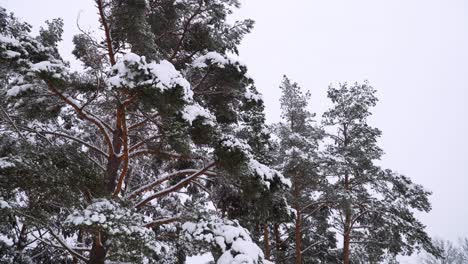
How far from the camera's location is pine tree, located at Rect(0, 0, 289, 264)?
16.6 feet

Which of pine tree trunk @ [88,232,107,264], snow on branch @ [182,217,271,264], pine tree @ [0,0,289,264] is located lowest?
pine tree trunk @ [88,232,107,264]

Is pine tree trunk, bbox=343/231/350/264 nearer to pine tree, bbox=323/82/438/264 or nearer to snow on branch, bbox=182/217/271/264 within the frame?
pine tree, bbox=323/82/438/264

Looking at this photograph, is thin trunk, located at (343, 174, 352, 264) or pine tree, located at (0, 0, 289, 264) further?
thin trunk, located at (343, 174, 352, 264)

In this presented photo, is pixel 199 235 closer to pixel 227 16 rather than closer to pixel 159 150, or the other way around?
pixel 159 150

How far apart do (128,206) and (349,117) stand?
12.3m

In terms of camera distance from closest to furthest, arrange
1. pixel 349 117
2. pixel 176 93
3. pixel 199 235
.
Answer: pixel 176 93, pixel 199 235, pixel 349 117

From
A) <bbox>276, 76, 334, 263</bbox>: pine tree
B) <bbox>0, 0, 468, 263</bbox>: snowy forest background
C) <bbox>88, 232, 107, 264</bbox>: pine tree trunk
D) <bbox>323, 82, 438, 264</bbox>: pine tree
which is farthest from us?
<bbox>323, 82, 438, 264</bbox>: pine tree

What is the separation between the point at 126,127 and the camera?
6840mm

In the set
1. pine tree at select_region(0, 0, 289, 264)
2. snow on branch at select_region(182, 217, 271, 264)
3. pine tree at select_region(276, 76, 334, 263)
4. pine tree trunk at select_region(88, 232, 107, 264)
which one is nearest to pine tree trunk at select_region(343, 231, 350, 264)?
pine tree at select_region(276, 76, 334, 263)

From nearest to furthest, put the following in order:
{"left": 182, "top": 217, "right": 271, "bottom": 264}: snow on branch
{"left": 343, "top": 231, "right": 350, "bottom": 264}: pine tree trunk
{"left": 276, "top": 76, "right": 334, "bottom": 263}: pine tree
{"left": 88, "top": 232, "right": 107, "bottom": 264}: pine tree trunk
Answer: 1. {"left": 182, "top": 217, "right": 271, "bottom": 264}: snow on branch
2. {"left": 88, "top": 232, "right": 107, "bottom": 264}: pine tree trunk
3. {"left": 276, "top": 76, "right": 334, "bottom": 263}: pine tree
4. {"left": 343, "top": 231, "right": 350, "bottom": 264}: pine tree trunk

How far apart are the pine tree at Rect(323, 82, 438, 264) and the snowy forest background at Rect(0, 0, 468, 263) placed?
0.27ft

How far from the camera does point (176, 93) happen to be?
4.95 metres

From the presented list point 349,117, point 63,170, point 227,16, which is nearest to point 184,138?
point 63,170

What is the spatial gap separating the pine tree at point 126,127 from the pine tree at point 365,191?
7.32 meters
